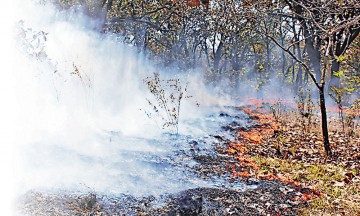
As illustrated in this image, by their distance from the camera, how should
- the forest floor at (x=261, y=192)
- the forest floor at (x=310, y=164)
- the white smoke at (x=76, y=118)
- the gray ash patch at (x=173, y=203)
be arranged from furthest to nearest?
1. the white smoke at (x=76, y=118)
2. the forest floor at (x=310, y=164)
3. the forest floor at (x=261, y=192)
4. the gray ash patch at (x=173, y=203)

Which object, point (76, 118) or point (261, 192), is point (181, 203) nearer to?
point (261, 192)

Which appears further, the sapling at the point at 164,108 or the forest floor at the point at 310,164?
the sapling at the point at 164,108

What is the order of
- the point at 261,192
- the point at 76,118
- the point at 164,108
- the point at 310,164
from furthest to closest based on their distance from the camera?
the point at 164,108, the point at 76,118, the point at 310,164, the point at 261,192

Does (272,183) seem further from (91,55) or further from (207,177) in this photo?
(91,55)

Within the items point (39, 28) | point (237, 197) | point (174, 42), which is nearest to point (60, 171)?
point (237, 197)

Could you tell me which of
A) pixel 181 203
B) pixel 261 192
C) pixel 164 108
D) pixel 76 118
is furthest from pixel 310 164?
pixel 164 108

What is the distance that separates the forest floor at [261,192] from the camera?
11.6 ft

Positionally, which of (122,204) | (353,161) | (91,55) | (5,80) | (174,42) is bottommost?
(122,204)

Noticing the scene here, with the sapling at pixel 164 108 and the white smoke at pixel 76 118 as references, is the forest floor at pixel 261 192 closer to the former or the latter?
the white smoke at pixel 76 118

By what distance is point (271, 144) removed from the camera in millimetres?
6883

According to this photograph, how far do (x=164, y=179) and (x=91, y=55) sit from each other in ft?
24.3

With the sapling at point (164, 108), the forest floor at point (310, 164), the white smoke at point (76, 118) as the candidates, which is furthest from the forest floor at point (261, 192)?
the sapling at point (164, 108)

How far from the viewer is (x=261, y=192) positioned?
13.6 ft

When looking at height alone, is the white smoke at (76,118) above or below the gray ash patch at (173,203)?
above
